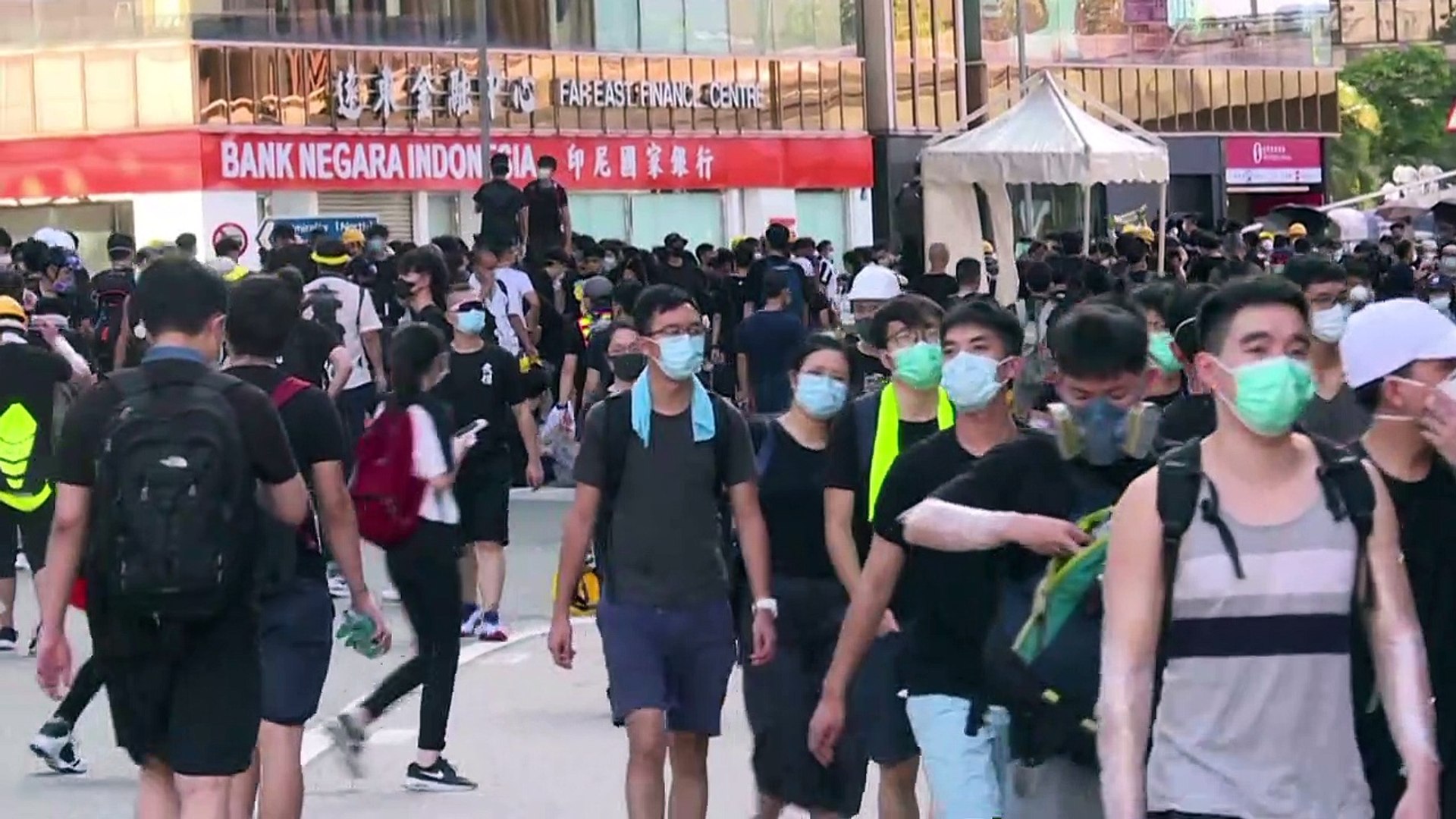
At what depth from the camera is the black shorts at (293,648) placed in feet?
25.6

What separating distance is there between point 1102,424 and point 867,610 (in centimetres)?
119

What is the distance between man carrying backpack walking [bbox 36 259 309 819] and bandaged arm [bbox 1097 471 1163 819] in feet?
8.10

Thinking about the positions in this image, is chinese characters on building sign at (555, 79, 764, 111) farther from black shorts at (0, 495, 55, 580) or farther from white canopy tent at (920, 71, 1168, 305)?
black shorts at (0, 495, 55, 580)

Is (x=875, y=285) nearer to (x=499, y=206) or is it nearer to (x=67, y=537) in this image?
(x=67, y=537)

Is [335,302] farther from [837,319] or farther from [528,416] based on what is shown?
[837,319]

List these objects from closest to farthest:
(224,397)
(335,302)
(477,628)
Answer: (224,397) → (477,628) → (335,302)

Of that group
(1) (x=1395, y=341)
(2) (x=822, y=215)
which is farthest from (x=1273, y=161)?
(1) (x=1395, y=341)

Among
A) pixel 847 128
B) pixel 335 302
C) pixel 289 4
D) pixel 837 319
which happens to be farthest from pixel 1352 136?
pixel 335 302

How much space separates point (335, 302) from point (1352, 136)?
2915 inches

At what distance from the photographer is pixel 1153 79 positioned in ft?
192

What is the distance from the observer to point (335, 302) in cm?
1546

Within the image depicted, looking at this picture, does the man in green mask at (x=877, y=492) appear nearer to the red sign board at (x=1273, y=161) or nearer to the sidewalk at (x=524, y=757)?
the sidewalk at (x=524, y=757)

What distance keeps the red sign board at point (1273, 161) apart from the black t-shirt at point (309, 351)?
48115mm

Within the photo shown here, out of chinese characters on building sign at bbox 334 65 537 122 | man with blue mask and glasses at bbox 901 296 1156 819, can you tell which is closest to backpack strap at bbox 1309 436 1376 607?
man with blue mask and glasses at bbox 901 296 1156 819
